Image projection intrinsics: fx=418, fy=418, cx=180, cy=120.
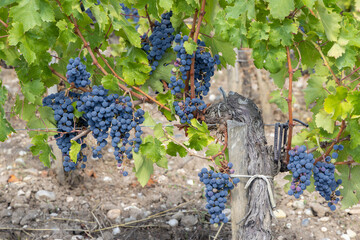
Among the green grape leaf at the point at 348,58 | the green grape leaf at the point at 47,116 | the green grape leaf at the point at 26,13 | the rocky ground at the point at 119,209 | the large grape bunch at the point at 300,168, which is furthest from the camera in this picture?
the rocky ground at the point at 119,209

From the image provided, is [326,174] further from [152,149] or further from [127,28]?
[127,28]

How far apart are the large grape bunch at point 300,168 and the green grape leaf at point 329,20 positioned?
0.63 m

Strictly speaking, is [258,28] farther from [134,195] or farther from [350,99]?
Result: [134,195]

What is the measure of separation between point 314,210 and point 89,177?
240 centimetres

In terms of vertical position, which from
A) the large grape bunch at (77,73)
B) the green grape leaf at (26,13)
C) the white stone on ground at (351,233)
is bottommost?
the white stone on ground at (351,233)

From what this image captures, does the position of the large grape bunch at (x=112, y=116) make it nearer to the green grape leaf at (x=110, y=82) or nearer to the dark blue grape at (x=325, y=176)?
the green grape leaf at (x=110, y=82)

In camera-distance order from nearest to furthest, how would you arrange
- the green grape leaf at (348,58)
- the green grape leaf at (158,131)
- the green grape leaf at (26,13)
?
the green grape leaf at (26,13), the green grape leaf at (348,58), the green grape leaf at (158,131)

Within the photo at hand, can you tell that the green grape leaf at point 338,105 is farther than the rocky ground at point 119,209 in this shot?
No

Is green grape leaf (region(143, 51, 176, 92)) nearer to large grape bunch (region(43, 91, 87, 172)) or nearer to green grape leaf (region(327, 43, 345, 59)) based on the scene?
large grape bunch (region(43, 91, 87, 172))

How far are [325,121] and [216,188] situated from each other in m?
0.68

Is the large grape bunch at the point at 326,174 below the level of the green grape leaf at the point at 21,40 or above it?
below

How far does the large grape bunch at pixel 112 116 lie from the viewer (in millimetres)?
2275

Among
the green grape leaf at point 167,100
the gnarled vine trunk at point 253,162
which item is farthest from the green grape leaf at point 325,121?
the green grape leaf at point 167,100

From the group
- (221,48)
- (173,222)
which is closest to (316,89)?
(221,48)
